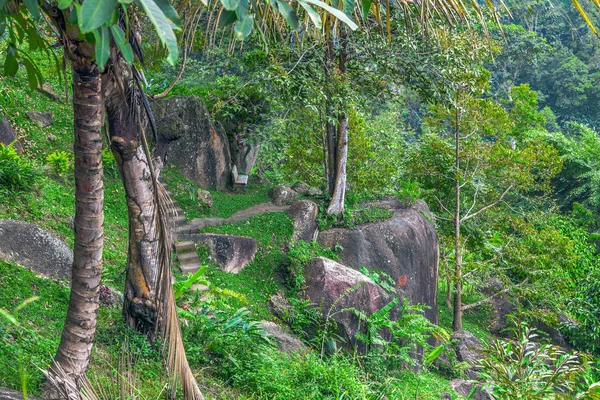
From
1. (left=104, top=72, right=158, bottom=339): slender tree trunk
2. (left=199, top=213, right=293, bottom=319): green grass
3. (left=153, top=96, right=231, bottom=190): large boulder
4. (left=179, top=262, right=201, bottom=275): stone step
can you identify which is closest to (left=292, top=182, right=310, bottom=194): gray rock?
(left=153, top=96, right=231, bottom=190): large boulder

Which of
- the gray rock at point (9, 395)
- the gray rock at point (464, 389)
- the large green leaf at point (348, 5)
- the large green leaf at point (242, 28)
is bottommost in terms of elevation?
the gray rock at point (464, 389)

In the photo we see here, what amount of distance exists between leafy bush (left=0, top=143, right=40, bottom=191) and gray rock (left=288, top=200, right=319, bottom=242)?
4.79 metres

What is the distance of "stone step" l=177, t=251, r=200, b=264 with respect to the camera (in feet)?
34.9

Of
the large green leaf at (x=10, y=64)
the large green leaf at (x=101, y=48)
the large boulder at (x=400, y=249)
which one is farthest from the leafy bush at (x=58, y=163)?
the large green leaf at (x=101, y=48)

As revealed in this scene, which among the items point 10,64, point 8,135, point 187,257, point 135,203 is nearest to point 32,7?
point 10,64

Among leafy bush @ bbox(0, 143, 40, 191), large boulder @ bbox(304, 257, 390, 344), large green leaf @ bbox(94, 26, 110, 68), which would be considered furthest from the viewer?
large boulder @ bbox(304, 257, 390, 344)

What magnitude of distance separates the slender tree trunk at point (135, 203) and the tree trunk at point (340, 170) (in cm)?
744

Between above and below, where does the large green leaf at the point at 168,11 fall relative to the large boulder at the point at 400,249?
above

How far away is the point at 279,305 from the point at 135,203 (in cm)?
564

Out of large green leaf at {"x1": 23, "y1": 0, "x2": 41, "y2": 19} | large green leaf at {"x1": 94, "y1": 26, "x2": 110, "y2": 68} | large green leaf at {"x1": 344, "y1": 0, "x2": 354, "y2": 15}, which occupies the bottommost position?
large green leaf at {"x1": 94, "y1": 26, "x2": 110, "y2": 68}

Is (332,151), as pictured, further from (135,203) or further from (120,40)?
(120,40)

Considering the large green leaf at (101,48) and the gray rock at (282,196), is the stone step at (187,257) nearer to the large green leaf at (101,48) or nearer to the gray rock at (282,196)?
the gray rock at (282,196)

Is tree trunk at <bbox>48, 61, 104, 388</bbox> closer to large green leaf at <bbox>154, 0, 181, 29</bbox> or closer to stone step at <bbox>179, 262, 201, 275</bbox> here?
large green leaf at <bbox>154, 0, 181, 29</bbox>

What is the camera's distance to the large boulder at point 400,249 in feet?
40.5
